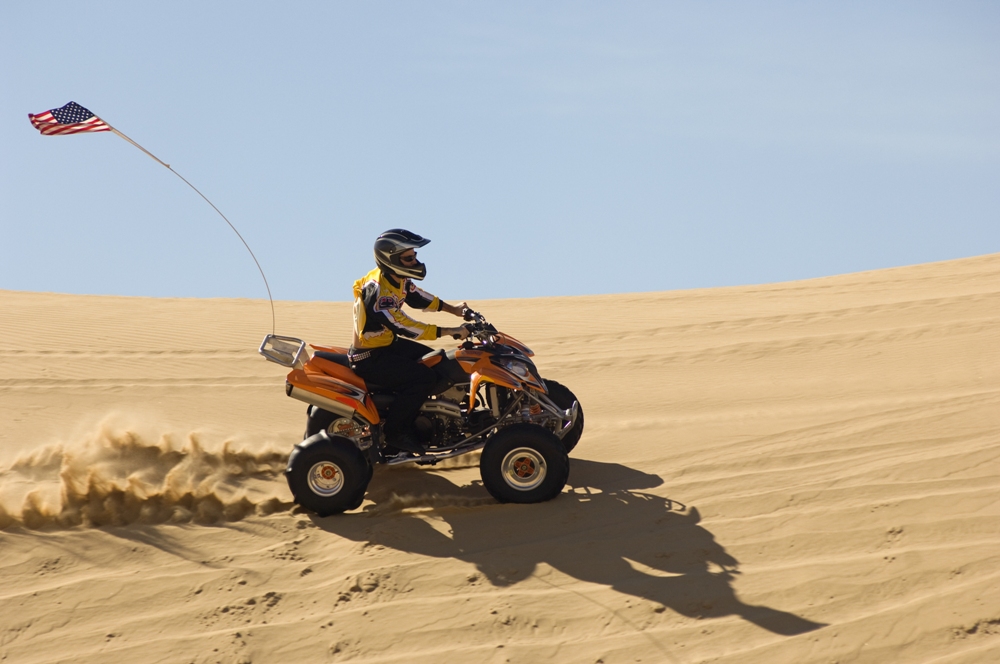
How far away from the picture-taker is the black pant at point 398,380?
624cm

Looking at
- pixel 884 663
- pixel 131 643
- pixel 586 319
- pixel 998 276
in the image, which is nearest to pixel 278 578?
pixel 131 643

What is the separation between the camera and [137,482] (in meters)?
6.27

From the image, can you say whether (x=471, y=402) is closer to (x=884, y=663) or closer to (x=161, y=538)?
(x=161, y=538)

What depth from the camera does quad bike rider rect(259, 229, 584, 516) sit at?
→ 6004 millimetres

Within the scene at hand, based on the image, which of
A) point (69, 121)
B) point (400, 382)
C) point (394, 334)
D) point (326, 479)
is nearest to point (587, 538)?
point (400, 382)

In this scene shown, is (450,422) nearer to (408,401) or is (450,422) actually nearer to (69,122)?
(408,401)

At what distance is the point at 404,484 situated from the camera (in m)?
6.71

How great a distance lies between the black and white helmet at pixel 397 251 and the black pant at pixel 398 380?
1.57ft

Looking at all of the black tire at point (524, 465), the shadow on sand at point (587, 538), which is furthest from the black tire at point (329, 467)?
the black tire at point (524, 465)

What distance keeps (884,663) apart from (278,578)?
3.17 m

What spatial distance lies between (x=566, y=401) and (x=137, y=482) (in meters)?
2.97

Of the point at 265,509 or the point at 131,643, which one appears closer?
the point at 131,643

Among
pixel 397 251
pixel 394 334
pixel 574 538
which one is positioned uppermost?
pixel 397 251

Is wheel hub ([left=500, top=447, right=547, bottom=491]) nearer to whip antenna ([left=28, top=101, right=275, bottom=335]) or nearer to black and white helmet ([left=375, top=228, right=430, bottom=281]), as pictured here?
black and white helmet ([left=375, top=228, right=430, bottom=281])
